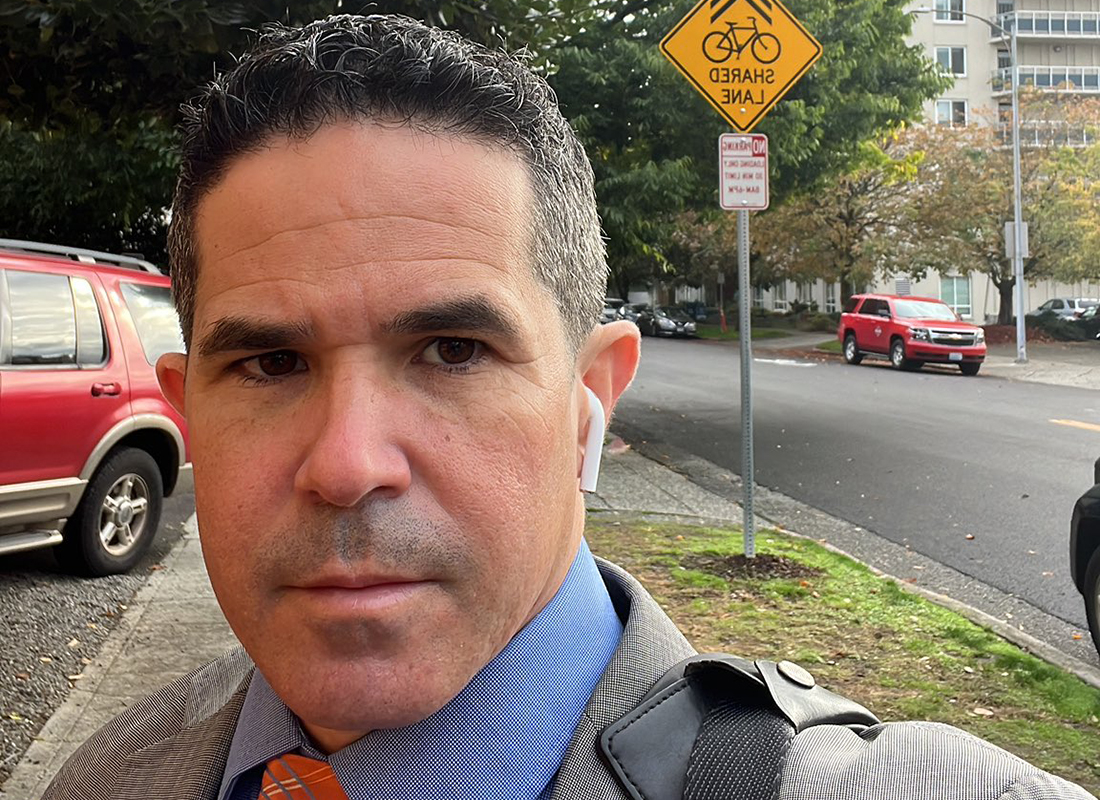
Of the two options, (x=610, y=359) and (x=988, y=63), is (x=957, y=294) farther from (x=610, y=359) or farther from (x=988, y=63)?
(x=610, y=359)

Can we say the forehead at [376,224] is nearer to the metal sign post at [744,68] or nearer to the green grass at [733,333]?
the metal sign post at [744,68]

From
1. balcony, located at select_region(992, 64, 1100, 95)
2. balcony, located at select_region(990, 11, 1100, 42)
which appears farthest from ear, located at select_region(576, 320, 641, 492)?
balcony, located at select_region(990, 11, 1100, 42)

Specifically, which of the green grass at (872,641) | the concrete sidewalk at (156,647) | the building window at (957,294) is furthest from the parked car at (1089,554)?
the building window at (957,294)

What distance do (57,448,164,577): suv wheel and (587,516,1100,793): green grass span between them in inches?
119

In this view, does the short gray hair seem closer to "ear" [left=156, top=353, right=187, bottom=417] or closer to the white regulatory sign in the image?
"ear" [left=156, top=353, right=187, bottom=417]

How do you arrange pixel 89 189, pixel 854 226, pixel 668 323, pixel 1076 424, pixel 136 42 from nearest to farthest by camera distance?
pixel 136 42 → pixel 89 189 → pixel 1076 424 → pixel 854 226 → pixel 668 323

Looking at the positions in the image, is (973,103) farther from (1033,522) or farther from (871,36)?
(1033,522)

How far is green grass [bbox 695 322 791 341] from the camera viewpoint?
42.5 metres

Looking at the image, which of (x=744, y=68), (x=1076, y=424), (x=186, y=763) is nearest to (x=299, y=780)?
(x=186, y=763)

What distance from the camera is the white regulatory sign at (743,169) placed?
268 inches

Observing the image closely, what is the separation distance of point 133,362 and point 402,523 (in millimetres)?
6478

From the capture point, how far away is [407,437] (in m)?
1.03

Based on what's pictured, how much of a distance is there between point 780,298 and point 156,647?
57.3m

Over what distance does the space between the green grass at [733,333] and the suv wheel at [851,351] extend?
40.0ft
